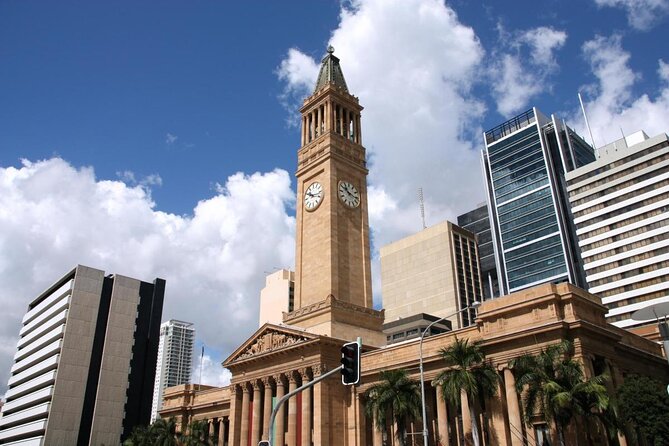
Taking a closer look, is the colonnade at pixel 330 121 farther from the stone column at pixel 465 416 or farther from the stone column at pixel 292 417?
the stone column at pixel 465 416

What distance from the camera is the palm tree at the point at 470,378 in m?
38.8

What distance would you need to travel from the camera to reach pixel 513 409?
40.9 meters

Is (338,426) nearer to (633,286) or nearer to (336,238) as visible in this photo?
(336,238)

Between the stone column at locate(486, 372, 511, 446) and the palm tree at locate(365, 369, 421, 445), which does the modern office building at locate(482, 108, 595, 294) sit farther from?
the palm tree at locate(365, 369, 421, 445)

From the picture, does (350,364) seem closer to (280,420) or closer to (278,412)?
(280,420)

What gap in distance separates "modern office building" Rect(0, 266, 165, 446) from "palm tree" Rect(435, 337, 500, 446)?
266 ft

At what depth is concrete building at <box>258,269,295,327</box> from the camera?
186 meters

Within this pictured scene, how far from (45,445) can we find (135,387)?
57.0 feet

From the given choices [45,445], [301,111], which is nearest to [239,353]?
[301,111]

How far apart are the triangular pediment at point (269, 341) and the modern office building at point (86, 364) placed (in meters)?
51.2

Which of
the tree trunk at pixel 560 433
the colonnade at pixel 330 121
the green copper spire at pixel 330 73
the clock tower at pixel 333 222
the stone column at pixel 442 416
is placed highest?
the green copper spire at pixel 330 73

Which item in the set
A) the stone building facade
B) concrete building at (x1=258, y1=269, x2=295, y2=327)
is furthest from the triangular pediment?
concrete building at (x1=258, y1=269, x2=295, y2=327)

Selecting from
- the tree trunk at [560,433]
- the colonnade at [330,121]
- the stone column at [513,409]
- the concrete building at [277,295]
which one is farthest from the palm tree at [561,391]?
the concrete building at [277,295]

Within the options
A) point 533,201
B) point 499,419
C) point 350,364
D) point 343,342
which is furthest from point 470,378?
point 533,201
